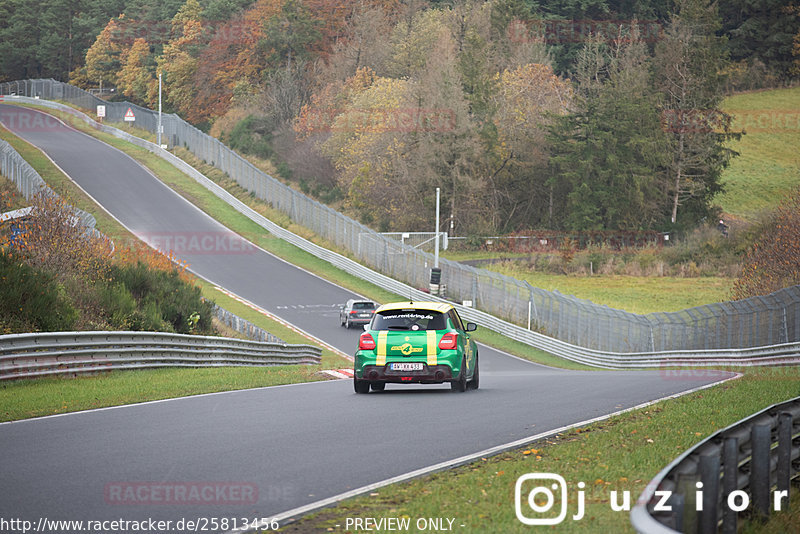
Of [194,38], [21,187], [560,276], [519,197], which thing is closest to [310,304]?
[21,187]

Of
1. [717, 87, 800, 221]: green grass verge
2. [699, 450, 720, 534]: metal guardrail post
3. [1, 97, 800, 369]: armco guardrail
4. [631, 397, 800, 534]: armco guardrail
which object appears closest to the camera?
[631, 397, 800, 534]: armco guardrail

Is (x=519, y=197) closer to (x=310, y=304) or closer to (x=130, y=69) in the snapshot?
(x=310, y=304)

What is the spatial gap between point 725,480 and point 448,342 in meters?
9.56

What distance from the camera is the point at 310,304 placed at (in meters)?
49.7

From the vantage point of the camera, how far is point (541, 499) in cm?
829

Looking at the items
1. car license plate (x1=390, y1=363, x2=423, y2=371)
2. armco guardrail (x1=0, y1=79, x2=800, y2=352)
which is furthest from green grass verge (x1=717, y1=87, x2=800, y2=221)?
car license plate (x1=390, y1=363, x2=423, y2=371)

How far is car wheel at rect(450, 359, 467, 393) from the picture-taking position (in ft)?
56.6

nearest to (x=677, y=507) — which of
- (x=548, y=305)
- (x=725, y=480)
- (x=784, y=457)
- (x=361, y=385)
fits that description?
(x=725, y=480)

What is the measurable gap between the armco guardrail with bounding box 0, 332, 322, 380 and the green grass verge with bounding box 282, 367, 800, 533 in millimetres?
10851

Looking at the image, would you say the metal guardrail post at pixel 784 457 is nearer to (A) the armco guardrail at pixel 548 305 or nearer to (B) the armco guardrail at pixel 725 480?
(B) the armco guardrail at pixel 725 480

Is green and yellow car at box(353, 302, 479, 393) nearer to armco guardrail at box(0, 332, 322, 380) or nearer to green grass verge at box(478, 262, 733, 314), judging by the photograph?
armco guardrail at box(0, 332, 322, 380)

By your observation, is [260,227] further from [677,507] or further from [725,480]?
[677,507]

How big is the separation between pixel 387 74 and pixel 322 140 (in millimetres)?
12500

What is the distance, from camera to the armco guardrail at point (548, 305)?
30.4 m
